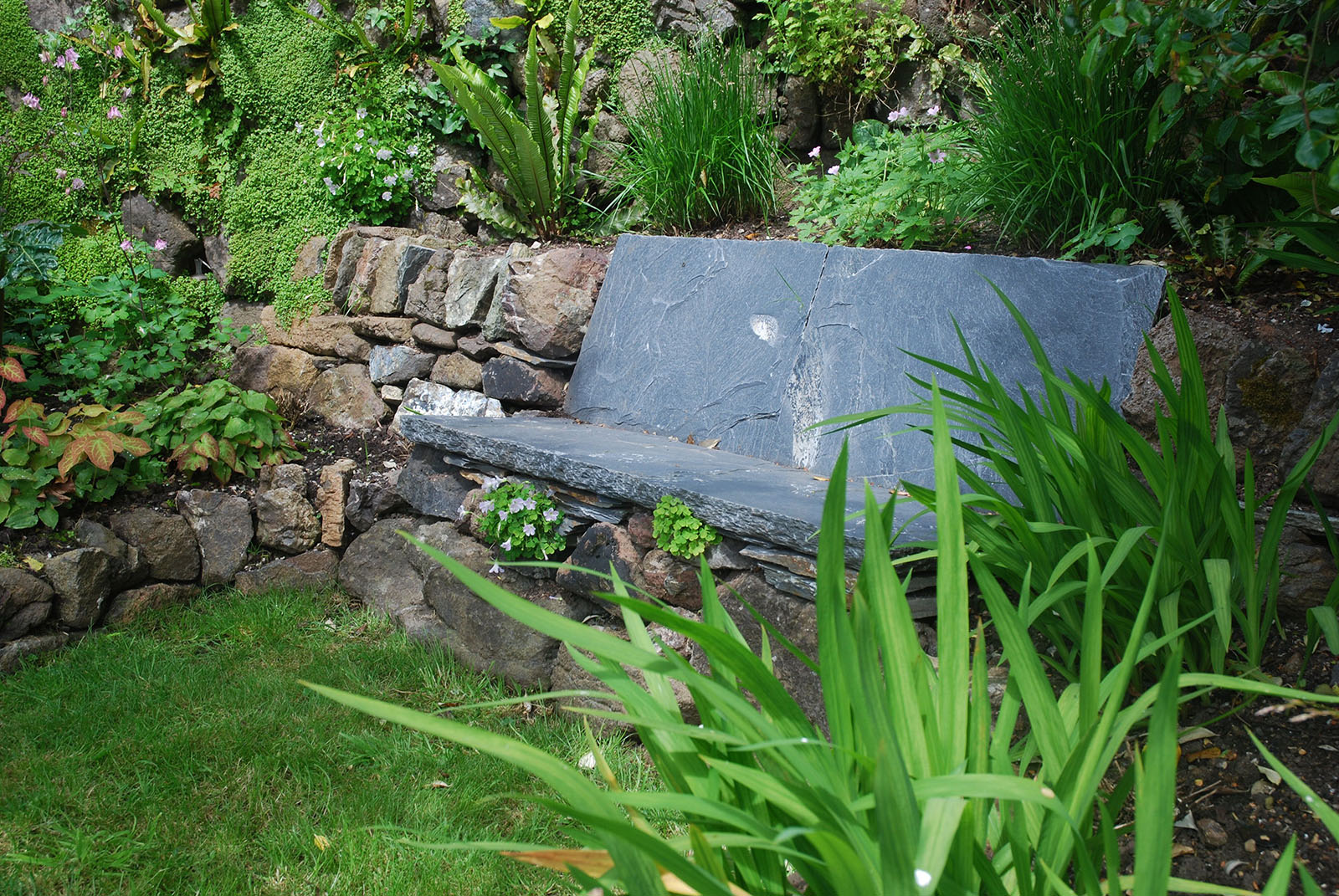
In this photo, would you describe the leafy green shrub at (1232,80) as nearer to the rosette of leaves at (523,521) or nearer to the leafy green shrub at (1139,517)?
the leafy green shrub at (1139,517)

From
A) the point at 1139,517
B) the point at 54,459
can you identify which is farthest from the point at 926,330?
the point at 54,459

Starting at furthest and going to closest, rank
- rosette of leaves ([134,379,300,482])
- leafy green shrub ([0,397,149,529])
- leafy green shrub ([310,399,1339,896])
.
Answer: rosette of leaves ([134,379,300,482]), leafy green shrub ([0,397,149,529]), leafy green shrub ([310,399,1339,896])

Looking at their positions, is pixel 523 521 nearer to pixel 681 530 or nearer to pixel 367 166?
pixel 681 530

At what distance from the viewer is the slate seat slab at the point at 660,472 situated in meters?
2.09

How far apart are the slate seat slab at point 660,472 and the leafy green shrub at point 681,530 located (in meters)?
0.03

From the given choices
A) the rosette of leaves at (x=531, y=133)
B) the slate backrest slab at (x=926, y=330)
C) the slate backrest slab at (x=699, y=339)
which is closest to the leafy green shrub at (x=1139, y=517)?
the slate backrest slab at (x=926, y=330)

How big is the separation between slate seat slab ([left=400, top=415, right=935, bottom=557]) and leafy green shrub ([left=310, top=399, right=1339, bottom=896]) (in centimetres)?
82

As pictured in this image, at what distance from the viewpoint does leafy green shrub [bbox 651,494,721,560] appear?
233 centimetres

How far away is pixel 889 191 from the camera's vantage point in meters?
3.10

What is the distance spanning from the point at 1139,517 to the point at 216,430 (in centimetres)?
332

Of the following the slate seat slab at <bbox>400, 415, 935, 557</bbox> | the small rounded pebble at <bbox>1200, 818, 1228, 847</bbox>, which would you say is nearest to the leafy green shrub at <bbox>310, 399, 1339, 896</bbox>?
the small rounded pebble at <bbox>1200, 818, 1228, 847</bbox>

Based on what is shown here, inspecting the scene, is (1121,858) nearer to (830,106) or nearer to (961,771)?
(961,771)

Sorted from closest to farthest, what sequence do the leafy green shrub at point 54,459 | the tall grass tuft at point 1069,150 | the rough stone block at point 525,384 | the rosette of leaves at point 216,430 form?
the tall grass tuft at point 1069,150 → the leafy green shrub at point 54,459 → the rosette of leaves at point 216,430 → the rough stone block at point 525,384

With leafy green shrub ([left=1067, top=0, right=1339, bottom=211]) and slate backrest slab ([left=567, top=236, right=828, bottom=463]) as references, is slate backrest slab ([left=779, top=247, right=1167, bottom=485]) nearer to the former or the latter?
slate backrest slab ([left=567, top=236, right=828, bottom=463])
